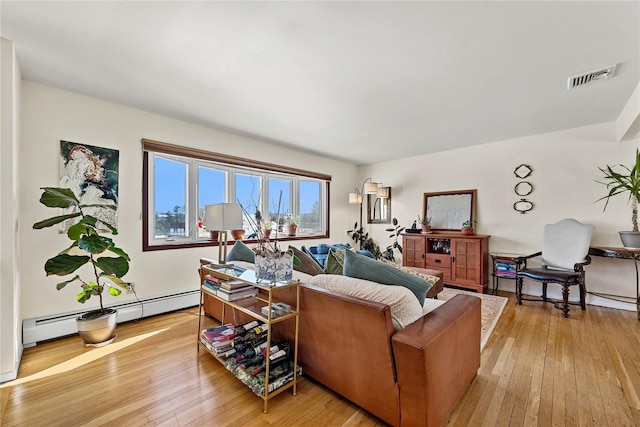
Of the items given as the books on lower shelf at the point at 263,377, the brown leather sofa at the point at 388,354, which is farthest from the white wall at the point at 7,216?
the brown leather sofa at the point at 388,354

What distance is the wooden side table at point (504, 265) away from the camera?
3705 mm

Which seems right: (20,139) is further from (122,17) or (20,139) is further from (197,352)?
(197,352)

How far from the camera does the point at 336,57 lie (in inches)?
77.7

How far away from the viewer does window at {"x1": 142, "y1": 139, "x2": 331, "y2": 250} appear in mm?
3111

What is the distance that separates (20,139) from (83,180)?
525 mm

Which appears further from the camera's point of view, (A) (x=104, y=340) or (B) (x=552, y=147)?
(B) (x=552, y=147)

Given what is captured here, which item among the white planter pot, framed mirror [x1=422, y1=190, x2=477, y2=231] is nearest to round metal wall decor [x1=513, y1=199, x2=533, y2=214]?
framed mirror [x1=422, y1=190, x2=477, y2=231]

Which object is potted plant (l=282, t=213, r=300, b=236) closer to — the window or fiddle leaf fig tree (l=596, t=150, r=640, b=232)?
the window

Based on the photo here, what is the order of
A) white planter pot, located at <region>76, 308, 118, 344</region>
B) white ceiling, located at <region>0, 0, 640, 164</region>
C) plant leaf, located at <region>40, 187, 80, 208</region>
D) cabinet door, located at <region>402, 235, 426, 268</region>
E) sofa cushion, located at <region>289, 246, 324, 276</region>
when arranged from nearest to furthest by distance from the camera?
white ceiling, located at <region>0, 0, 640, 164</region> → plant leaf, located at <region>40, 187, 80, 208</region> → sofa cushion, located at <region>289, 246, 324, 276</region> → white planter pot, located at <region>76, 308, 118, 344</region> → cabinet door, located at <region>402, 235, 426, 268</region>

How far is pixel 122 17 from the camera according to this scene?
1.60 metres

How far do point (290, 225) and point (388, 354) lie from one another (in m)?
3.50

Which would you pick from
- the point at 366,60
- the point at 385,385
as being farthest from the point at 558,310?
the point at 366,60

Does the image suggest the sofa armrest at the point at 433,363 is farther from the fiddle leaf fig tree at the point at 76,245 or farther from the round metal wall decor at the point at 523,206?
the round metal wall decor at the point at 523,206

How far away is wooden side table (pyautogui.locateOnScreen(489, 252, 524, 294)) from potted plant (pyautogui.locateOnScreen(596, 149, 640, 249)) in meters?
1.10
